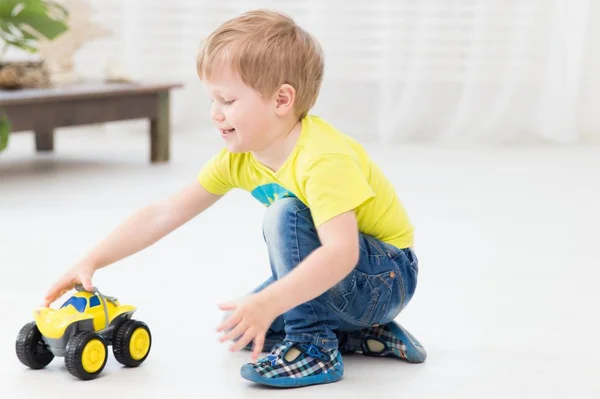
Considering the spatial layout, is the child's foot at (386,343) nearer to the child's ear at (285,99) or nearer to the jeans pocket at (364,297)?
the jeans pocket at (364,297)

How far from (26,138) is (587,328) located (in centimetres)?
308

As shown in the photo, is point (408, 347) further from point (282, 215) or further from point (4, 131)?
point (4, 131)

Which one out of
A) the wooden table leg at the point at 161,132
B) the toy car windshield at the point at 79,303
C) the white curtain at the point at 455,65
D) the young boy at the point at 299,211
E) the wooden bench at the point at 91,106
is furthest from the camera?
the white curtain at the point at 455,65

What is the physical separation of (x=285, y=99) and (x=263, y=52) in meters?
0.07

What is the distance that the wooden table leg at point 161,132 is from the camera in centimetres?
346

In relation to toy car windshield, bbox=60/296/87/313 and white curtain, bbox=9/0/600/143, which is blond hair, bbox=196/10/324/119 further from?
white curtain, bbox=9/0/600/143

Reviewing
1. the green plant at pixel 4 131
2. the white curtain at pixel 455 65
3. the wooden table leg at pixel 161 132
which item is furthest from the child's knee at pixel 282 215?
the white curtain at pixel 455 65

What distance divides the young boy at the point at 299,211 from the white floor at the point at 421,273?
62mm

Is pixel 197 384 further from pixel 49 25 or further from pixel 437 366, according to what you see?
pixel 49 25

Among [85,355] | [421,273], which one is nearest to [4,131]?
[421,273]

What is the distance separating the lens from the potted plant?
2.89 metres

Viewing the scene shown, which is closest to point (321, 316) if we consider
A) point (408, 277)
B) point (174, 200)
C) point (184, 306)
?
point (408, 277)

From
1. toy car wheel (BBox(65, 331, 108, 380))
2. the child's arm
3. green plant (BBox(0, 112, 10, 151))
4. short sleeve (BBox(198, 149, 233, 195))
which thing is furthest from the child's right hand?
green plant (BBox(0, 112, 10, 151))

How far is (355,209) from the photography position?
1.33 metres
